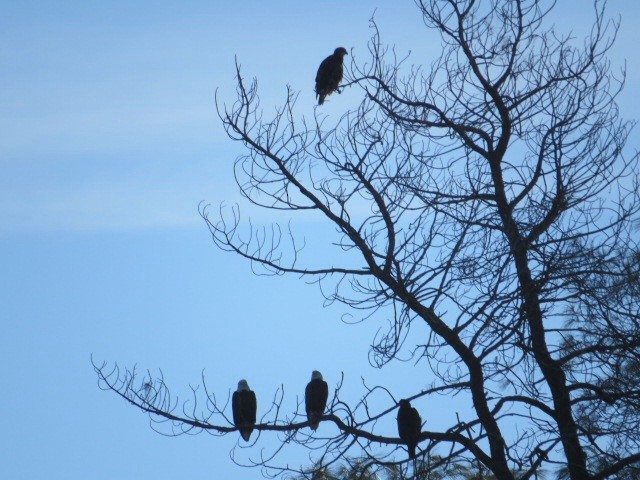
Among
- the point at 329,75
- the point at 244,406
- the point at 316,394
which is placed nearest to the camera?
Result: the point at 316,394

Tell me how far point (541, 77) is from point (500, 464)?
242cm

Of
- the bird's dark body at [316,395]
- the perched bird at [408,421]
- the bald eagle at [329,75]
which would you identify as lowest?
the perched bird at [408,421]

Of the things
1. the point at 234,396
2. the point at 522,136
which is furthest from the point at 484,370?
the point at 234,396

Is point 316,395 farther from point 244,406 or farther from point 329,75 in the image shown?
point 329,75

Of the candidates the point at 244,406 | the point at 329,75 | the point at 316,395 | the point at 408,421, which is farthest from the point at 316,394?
the point at 329,75

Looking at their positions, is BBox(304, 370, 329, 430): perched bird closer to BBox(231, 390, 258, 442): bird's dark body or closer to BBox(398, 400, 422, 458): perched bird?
BBox(231, 390, 258, 442): bird's dark body

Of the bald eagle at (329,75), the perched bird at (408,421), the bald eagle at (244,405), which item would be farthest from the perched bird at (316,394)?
the bald eagle at (329,75)

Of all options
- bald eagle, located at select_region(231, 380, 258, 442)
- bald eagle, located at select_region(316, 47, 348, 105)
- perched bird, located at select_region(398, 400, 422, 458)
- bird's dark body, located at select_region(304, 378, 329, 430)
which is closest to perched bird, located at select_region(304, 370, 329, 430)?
bird's dark body, located at select_region(304, 378, 329, 430)

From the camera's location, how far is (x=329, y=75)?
1041 cm

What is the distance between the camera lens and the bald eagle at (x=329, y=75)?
10352 mm

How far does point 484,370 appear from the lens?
632cm

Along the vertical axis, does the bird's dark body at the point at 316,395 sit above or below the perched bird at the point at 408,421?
above

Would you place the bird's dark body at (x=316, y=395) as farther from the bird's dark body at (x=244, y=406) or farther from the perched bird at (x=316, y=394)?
the bird's dark body at (x=244, y=406)

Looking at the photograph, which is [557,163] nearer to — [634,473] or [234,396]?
[634,473]
